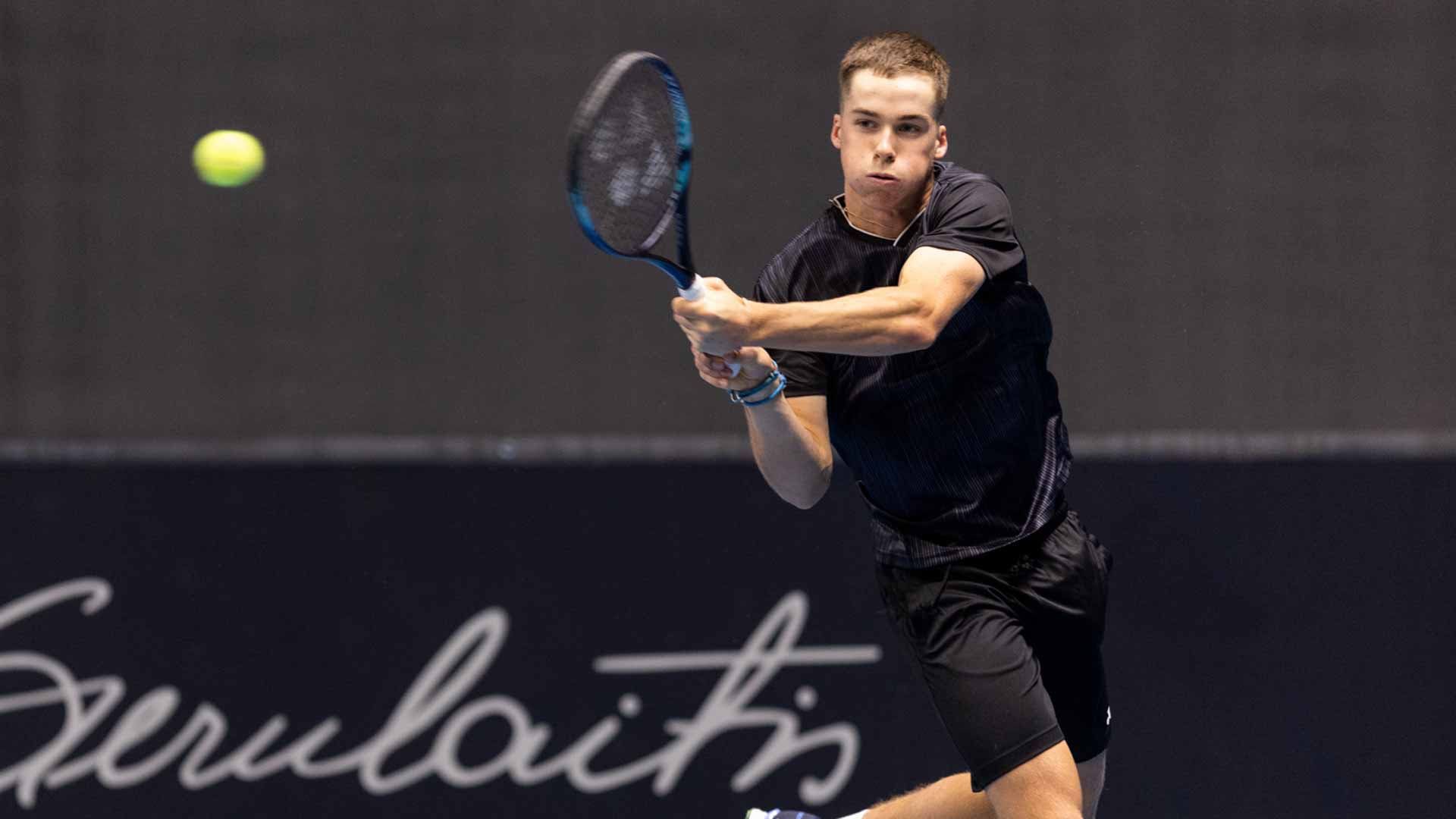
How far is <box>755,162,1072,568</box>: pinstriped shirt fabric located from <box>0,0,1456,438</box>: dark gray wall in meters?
1.38

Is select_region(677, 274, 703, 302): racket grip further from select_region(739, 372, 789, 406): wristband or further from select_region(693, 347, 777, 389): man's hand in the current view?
select_region(739, 372, 789, 406): wristband

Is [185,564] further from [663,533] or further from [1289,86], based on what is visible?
[1289,86]

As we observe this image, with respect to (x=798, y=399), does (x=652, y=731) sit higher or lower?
lower

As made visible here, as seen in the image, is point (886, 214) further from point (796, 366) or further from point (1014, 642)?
point (1014, 642)

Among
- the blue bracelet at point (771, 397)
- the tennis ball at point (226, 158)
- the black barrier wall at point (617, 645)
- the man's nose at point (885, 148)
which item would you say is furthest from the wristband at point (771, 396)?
the tennis ball at point (226, 158)

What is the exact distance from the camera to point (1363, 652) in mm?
4473

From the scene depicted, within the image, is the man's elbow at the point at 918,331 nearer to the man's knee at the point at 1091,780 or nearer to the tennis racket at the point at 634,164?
the tennis racket at the point at 634,164

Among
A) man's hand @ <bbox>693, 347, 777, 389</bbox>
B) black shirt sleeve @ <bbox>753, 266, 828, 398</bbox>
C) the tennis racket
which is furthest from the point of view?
black shirt sleeve @ <bbox>753, 266, 828, 398</bbox>

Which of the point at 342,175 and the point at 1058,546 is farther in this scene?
the point at 342,175

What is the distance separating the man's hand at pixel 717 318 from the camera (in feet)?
7.91

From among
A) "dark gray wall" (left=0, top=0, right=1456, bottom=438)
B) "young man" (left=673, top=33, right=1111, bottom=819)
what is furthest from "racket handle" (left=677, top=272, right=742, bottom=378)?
"dark gray wall" (left=0, top=0, right=1456, bottom=438)

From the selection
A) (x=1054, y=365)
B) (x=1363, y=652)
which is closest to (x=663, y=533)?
(x=1054, y=365)

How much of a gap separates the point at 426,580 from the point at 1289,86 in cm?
231

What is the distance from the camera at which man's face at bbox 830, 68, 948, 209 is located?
112 inches
